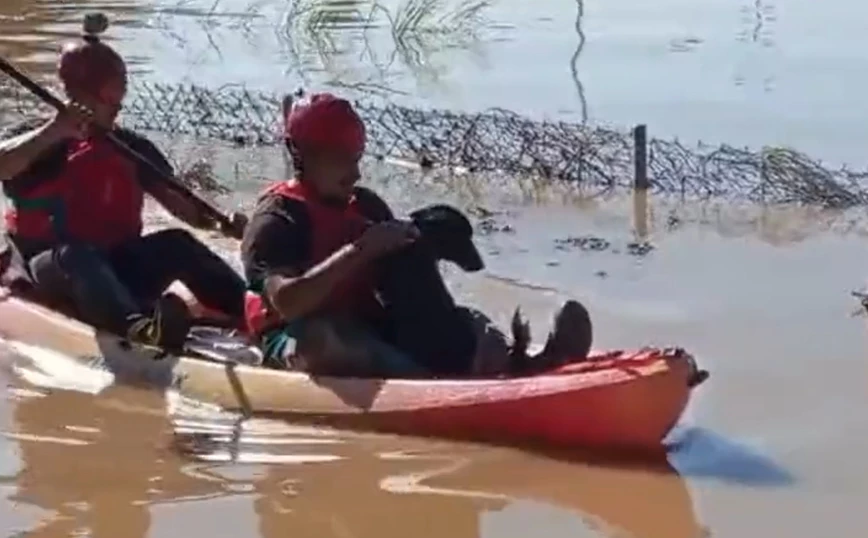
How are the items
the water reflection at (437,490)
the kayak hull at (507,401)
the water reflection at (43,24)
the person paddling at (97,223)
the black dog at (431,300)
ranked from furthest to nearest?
the water reflection at (43,24), the person paddling at (97,223), the black dog at (431,300), the kayak hull at (507,401), the water reflection at (437,490)

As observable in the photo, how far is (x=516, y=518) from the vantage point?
6.71 meters

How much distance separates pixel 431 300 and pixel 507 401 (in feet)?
1.74

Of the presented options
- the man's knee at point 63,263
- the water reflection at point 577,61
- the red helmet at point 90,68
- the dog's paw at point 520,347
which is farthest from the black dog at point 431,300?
the water reflection at point 577,61

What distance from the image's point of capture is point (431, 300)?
23.9ft

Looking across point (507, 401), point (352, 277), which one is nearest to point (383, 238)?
point (352, 277)

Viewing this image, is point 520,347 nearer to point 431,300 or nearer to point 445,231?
point 431,300

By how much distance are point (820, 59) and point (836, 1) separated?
576 cm

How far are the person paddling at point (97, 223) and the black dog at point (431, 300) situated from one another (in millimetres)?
1092

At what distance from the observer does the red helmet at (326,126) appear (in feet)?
23.5

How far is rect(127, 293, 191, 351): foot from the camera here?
26.0 ft

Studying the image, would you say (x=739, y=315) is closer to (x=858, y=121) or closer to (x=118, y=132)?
(x=118, y=132)

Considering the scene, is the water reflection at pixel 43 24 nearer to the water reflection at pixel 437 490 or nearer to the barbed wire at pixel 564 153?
the barbed wire at pixel 564 153

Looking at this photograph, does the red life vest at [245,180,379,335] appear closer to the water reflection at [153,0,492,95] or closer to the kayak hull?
the kayak hull

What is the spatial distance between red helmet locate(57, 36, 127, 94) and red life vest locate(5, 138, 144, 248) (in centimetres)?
26
